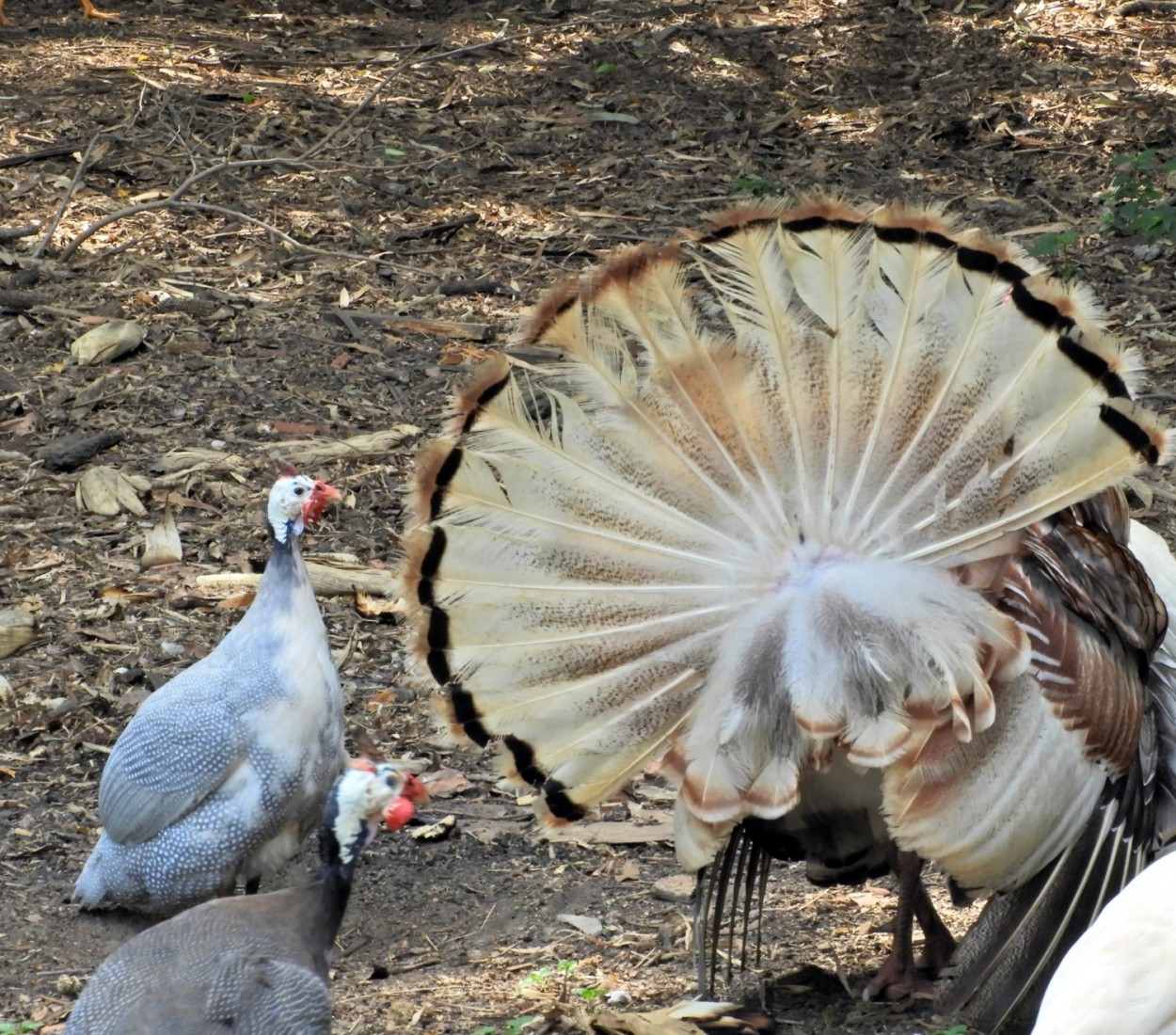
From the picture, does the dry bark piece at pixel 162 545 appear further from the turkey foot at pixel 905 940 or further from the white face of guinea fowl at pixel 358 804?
the turkey foot at pixel 905 940

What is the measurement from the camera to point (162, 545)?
21.2ft

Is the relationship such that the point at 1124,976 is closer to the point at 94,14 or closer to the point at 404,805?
the point at 404,805

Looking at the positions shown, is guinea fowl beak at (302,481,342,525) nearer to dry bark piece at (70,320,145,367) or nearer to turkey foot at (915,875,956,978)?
turkey foot at (915,875,956,978)

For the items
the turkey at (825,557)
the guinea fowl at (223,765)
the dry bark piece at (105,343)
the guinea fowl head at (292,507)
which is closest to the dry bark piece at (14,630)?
the guinea fowl at (223,765)

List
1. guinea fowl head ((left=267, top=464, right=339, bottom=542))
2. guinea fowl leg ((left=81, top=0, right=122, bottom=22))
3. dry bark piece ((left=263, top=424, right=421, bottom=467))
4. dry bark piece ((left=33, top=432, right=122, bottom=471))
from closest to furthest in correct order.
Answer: guinea fowl head ((left=267, top=464, right=339, bottom=542)) < dry bark piece ((left=33, top=432, right=122, bottom=471)) < dry bark piece ((left=263, top=424, right=421, bottom=467)) < guinea fowl leg ((left=81, top=0, right=122, bottom=22))

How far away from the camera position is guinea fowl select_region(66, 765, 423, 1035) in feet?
11.9

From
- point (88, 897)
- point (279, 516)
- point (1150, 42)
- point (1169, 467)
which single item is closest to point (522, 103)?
point (1150, 42)

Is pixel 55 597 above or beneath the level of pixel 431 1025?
beneath

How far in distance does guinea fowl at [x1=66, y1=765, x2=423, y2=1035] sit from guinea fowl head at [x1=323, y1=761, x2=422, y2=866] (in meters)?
0.04

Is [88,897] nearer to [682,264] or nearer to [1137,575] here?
[682,264]

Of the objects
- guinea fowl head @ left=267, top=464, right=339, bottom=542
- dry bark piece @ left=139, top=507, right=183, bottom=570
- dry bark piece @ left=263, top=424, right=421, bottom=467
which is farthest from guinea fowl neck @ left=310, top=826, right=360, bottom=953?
dry bark piece @ left=263, top=424, right=421, bottom=467

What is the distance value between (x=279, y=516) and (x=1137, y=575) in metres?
2.43

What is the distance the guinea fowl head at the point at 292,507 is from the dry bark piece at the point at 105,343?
10.2ft

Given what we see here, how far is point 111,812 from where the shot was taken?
464cm
